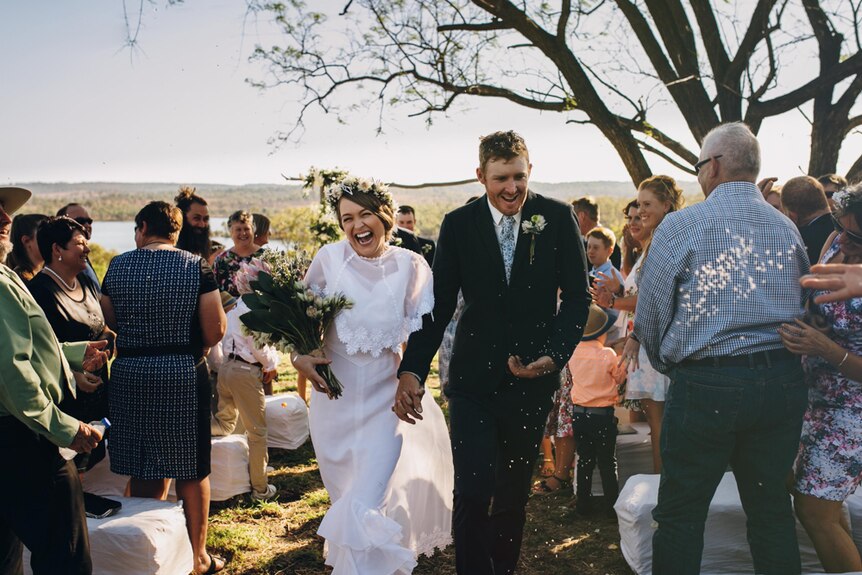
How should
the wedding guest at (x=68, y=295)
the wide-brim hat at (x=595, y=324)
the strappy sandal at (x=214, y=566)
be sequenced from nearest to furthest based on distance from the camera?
the wedding guest at (x=68, y=295), the strappy sandal at (x=214, y=566), the wide-brim hat at (x=595, y=324)

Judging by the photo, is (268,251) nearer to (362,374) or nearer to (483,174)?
(362,374)

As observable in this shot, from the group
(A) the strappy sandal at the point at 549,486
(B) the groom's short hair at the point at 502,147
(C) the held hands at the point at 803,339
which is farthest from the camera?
(A) the strappy sandal at the point at 549,486

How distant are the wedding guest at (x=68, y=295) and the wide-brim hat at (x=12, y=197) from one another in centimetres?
74

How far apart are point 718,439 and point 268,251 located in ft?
8.36

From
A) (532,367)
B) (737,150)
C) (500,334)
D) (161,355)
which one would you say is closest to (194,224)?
(161,355)

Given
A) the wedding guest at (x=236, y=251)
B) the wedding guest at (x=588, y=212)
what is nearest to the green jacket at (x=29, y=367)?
the wedding guest at (x=236, y=251)

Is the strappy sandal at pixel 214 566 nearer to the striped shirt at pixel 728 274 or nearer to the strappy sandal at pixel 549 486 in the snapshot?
the strappy sandal at pixel 549 486

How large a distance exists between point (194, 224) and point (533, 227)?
398 cm

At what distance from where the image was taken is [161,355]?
4.38 m

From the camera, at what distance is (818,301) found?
3.14m

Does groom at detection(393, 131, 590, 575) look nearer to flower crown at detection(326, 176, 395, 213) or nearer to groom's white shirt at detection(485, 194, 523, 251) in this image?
groom's white shirt at detection(485, 194, 523, 251)

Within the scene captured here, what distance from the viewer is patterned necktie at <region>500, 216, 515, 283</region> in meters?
3.83

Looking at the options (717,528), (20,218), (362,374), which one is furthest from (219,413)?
(717,528)

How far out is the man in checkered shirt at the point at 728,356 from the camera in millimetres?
3283
